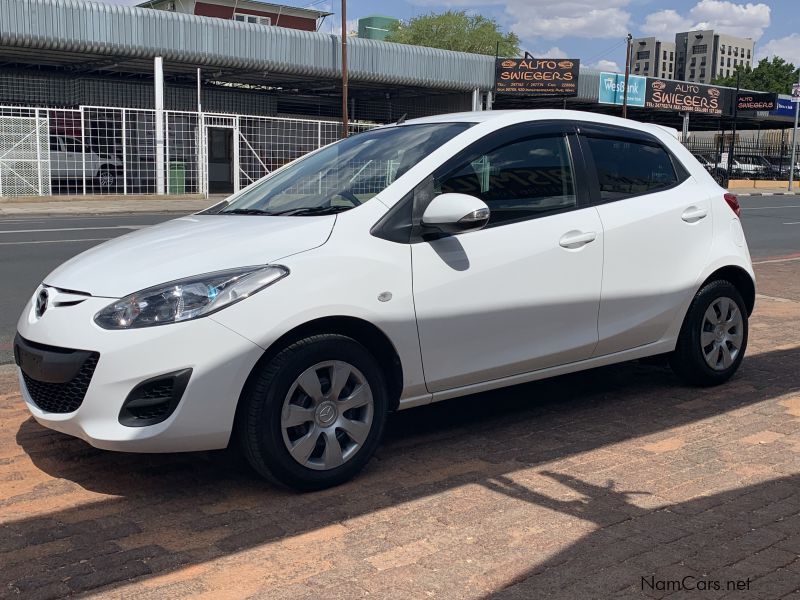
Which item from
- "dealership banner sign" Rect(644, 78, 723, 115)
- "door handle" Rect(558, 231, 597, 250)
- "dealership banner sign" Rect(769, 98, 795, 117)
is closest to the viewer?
"door handle" Rect(558, 231, 597, 250)

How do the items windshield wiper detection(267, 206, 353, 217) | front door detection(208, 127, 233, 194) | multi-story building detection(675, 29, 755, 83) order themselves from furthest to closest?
multi-story building detection(675, 29, 755, 83)
front door detection(208, 127, 233, 194)
windshield wiper detection(267, 206, 353, 217)

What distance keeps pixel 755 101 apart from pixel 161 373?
50.2 m

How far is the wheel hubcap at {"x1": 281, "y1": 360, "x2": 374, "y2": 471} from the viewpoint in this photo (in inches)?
142

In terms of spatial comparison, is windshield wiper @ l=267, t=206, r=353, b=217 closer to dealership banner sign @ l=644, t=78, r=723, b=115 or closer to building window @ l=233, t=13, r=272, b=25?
dealership banner sign @ l=644, t=78, r=723, b=115

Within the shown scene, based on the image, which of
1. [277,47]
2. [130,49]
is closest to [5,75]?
[130,49]

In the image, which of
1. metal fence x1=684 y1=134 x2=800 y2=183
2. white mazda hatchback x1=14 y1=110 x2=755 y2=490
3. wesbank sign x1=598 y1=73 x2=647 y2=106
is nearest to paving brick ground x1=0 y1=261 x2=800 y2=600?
white mazda hatchback x1=14 y1=110 x2=755 y2=490

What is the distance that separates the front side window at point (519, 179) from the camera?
428cm

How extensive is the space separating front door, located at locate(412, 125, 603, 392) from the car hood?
1.92ft

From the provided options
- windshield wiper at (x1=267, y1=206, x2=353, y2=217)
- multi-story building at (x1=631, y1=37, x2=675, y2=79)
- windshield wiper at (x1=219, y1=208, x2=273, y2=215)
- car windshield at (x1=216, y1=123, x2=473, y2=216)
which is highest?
multi-story building at (x1=631, y1=37, x2=675, y2=79)

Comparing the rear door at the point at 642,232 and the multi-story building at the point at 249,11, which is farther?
the multi-story building at the point at 249,11

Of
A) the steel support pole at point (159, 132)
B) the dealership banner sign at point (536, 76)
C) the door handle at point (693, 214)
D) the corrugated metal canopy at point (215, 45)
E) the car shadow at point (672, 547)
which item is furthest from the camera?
the dealership banner sign at point (536, 76)

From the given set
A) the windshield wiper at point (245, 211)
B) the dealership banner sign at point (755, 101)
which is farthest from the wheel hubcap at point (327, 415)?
the dealership banner sign at point (755, 101)

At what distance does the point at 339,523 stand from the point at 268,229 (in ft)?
4.35

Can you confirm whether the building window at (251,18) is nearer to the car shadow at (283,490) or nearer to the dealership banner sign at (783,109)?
the dealership banner sign at (783,109)
